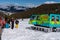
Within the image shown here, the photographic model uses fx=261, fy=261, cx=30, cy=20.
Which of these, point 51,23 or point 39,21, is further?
point 39,21

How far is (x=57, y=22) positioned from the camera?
21.4 m

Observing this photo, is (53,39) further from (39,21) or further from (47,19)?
(39,21)

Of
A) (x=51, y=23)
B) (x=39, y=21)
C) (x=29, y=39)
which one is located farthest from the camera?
(x=39, y=21)

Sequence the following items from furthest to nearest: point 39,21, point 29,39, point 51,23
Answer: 1. point 39,21
2. point 51,23
3. point 29,39

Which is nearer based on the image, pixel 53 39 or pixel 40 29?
pixel 53 39

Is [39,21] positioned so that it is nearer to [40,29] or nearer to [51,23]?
[40,29]

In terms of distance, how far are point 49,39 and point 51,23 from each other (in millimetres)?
6194

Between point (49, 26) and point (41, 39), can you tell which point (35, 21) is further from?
point (41, 39)

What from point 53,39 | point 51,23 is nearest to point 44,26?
point 51,23

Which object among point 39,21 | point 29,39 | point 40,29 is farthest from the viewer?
point 39,21

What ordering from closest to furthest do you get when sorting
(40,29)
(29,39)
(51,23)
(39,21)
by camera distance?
(29,39)
(51,23)
(40,29)
(39,21)

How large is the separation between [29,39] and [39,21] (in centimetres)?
1009

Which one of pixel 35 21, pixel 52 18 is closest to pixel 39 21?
pixel 35 21

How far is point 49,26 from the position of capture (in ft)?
68.9
